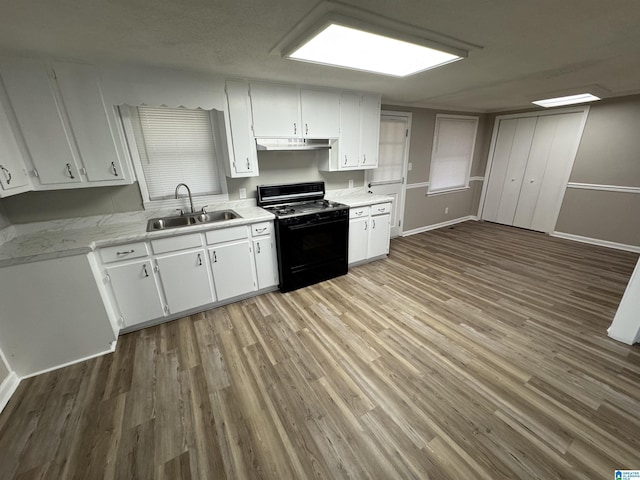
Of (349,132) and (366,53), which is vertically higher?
(366,53)

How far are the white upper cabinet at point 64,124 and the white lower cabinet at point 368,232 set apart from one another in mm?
2657

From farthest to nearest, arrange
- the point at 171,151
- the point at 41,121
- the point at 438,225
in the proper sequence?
the point at 438,225 < the point at 171,151 < the point at 41,121

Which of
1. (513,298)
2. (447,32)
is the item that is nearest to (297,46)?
(447,32)

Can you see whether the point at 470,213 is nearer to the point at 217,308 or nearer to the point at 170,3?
the point at 217,308

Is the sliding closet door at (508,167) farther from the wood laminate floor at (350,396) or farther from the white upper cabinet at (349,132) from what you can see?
the white upper cabinet at (349,132)

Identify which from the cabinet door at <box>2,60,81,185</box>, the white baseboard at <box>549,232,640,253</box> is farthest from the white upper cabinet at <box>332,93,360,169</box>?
the white baseboard at <box>549,232,640,253</box>

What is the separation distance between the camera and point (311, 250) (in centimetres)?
316

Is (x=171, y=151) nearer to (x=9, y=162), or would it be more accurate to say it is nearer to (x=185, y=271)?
(x=9, y=162)

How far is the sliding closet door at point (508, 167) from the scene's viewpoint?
507 cm

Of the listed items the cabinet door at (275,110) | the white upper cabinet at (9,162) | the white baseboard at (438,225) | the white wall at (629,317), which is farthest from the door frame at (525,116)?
the white upper cabinet at (9,162)

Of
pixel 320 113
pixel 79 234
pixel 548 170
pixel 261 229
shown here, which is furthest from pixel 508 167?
pixel 79 234

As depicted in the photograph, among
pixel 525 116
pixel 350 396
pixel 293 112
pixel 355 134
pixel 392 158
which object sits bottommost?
pixel 350 396

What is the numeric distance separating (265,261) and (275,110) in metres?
1.74

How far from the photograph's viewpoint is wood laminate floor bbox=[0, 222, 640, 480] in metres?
1.42
